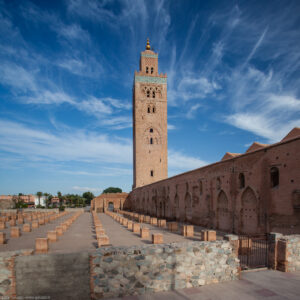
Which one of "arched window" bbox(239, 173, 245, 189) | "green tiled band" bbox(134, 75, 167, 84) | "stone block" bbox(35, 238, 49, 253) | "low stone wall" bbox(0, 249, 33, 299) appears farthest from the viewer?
"green tiled band" bbox(134, 75, 167, 84)

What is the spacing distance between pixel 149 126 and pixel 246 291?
119 ft

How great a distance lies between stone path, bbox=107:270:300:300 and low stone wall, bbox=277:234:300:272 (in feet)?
1.44

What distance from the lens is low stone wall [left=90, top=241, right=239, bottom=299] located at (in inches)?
197

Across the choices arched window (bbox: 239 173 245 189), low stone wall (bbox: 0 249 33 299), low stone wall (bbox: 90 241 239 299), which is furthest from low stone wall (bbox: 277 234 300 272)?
low stone wall (bbox: 0 249 33 299)

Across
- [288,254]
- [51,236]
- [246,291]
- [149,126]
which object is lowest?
[51,236]

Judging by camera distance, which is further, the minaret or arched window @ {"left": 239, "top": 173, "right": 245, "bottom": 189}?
the minaret

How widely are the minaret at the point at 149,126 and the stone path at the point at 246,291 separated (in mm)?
33759

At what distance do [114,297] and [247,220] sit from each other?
993 cm

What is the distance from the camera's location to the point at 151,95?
42.1 metres

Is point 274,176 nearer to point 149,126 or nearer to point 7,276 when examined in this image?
point 7,276

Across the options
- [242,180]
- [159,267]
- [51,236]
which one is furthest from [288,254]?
[51,236]

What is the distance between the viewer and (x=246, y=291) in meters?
5.25

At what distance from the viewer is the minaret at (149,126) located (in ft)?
130

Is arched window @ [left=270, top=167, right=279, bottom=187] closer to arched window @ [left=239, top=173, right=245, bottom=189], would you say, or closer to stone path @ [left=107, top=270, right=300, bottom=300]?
arched window @ [left=239, top=173, right=245, bottom=189]
